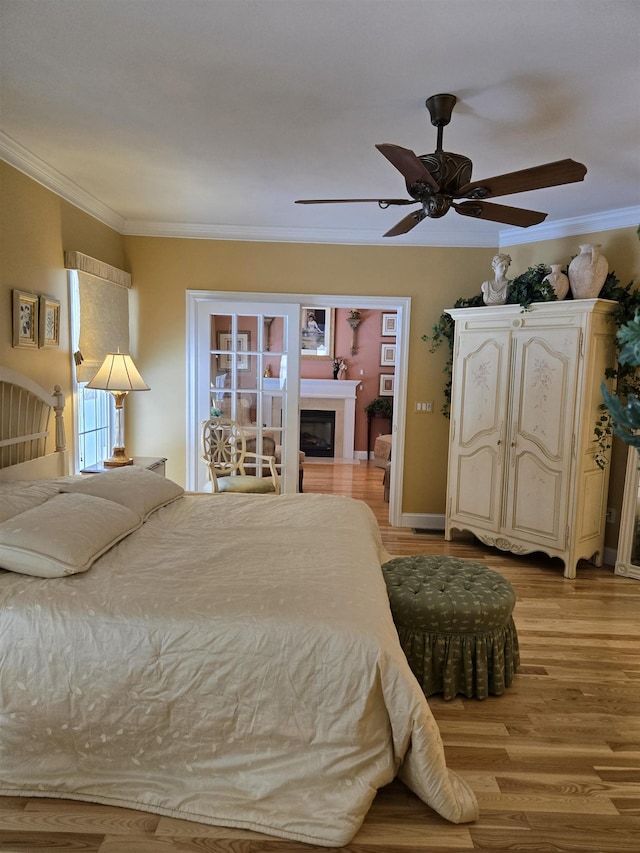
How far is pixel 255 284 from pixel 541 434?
2.64 meters

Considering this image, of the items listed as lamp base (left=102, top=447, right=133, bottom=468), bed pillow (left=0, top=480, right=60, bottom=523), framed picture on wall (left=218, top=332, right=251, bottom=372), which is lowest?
lamp base (left=102, top=447, right=133, bottom=468)

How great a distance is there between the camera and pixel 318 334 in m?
8.62

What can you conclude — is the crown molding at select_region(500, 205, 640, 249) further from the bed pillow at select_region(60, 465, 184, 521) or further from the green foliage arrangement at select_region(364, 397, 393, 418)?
the green foliage arrangement at select_region(364, 397, 393, 418)

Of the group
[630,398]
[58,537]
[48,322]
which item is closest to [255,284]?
[48,322]

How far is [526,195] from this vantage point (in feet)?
12.5

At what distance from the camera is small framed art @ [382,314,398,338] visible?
8.57 metres

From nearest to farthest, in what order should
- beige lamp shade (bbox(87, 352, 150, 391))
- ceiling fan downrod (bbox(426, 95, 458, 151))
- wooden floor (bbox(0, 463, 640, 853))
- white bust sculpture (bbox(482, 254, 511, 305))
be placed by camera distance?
1. wooden floor (bbox(0, 463, 640, 853))
2. ceiling fan downrod (bbox(426, 95, 458, 151))
3. beige lamp shade (bbox(87, 352, 150, 391))
4. white bust sculpture (bbox(482, 254, 511, 305))

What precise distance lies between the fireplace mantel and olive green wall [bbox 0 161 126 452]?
4.60m

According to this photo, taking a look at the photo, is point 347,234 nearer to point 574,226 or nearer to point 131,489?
point 574,226

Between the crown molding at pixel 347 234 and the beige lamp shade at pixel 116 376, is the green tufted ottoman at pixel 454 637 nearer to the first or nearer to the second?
the beige lamp shade at pixel 116 376

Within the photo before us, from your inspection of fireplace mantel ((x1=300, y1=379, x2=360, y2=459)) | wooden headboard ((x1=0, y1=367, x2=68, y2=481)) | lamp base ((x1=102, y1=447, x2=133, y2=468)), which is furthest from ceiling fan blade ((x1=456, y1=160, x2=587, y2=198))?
fireplace mantel ((x1=300, y1=379, x2=360, y2=459))

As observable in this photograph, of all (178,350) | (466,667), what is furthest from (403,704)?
(178,350)

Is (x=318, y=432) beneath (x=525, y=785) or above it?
above

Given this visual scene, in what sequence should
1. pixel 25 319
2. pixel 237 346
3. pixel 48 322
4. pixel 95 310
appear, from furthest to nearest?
pixel 237 346 < pixel 95 310 < pixel 48 322 < pixel 25 319
